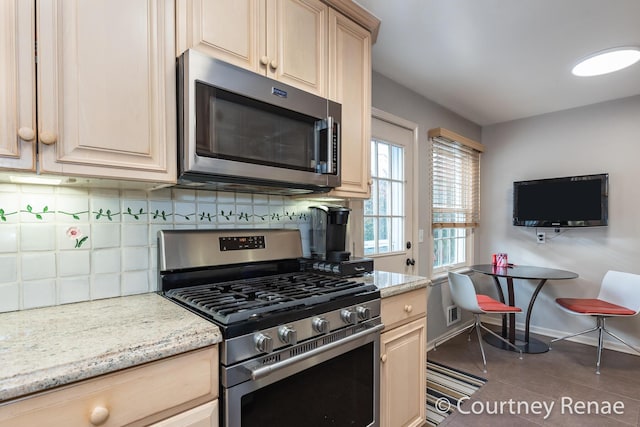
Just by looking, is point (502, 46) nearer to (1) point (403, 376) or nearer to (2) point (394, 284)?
(2) point (394, 284)

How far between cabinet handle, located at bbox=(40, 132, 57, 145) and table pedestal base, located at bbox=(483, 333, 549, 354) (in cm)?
356

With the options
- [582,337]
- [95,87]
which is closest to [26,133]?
[95,87]

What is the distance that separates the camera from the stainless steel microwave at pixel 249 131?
3.68 ft

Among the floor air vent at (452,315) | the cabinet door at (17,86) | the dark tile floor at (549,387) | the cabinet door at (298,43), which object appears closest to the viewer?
the cabinet door at (17,86)

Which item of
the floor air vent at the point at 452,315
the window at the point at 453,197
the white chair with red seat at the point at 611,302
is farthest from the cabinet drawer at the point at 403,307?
the white chair with red seat at the point at 611,302

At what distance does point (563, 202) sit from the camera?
324 centimetres

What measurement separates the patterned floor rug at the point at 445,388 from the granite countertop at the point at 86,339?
174cm

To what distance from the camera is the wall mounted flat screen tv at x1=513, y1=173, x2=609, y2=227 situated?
3076mm

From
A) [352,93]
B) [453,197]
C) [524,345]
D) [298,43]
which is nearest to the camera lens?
[298,43]

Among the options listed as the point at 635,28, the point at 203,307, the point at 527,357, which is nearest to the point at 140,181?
the point at 203,307

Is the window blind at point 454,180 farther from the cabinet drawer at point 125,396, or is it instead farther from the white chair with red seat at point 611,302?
the cabinet drawer at point 125,396

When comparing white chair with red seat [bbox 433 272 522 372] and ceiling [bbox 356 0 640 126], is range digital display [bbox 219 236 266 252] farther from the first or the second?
white chair with red seat [bbox 433 272 522 372]

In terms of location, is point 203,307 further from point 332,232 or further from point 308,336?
point 332,232

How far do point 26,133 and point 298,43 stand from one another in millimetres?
1075
